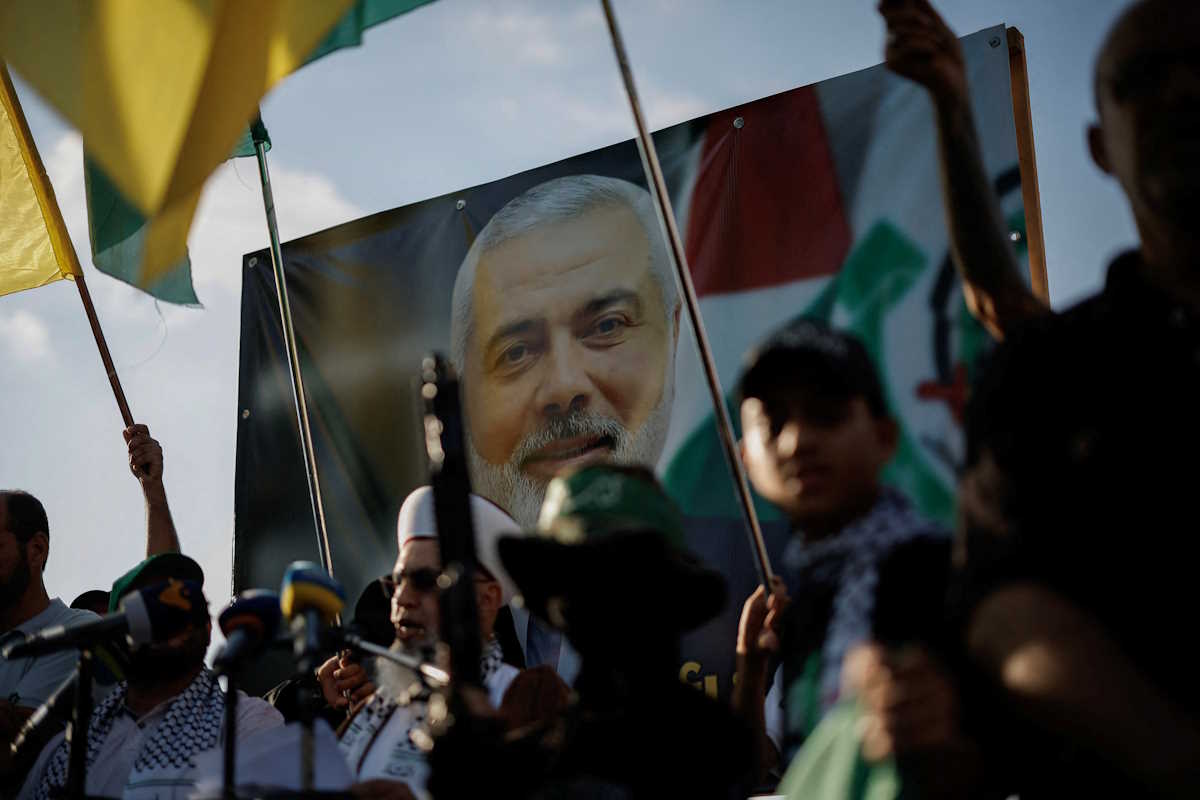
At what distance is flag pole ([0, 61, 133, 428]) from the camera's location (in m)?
4.62

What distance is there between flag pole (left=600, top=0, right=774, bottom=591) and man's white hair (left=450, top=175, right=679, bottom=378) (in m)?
1.73

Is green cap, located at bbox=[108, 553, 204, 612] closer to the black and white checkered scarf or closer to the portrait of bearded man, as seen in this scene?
the black and white checkered scarf

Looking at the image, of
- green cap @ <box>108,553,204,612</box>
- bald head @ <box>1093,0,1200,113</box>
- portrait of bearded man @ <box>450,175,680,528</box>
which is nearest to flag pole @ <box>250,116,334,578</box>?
green cap @ <box>108,553,204,612</box>

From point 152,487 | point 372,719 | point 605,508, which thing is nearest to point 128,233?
point 152,487

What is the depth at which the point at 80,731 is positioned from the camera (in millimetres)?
2693

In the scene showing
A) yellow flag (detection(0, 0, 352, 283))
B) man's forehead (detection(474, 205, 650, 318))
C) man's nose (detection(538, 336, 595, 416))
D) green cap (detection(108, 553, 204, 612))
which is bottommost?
green cap (detection(108, 553, 204, 612))

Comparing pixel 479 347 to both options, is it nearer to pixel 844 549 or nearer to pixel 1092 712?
pixel 844 549

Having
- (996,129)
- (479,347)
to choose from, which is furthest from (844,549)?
(479,347)

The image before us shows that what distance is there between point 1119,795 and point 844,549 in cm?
65

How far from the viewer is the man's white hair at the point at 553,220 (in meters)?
4.84

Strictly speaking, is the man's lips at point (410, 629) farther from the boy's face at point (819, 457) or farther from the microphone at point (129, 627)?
the boy's face at point (819, 457)

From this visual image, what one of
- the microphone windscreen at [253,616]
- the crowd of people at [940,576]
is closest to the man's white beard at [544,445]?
the crowd of people at [940,576]

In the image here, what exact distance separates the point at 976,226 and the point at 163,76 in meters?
2.73

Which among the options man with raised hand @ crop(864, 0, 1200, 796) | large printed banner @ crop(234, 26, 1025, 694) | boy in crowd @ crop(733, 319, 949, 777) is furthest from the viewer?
large printed banner @ crop(234, 26, 1025, 694)
